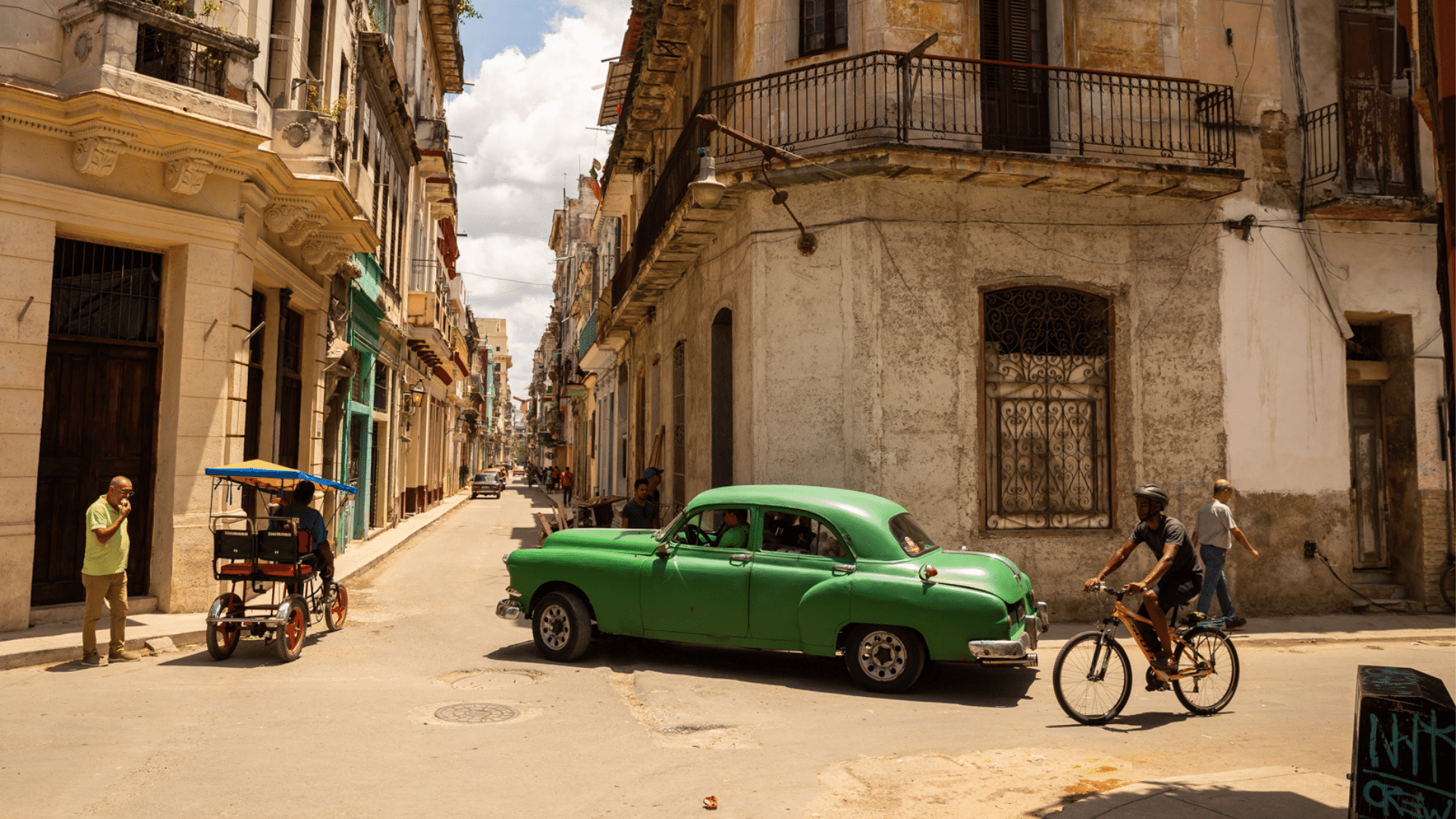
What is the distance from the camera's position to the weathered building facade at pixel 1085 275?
36.4 feet

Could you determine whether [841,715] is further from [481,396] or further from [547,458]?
[547,458]

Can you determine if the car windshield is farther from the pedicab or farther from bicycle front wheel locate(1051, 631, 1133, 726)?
the pedicab

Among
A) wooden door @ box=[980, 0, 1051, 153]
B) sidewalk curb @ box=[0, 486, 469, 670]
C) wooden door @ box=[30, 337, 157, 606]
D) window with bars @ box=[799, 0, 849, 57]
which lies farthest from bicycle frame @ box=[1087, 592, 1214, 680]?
wooden door @ box=[30, 337, 157, 606]

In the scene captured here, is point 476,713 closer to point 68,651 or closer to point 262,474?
point 262,474

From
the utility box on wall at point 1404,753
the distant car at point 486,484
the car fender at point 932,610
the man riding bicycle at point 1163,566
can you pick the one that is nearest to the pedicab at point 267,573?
the car fender at point 932,610

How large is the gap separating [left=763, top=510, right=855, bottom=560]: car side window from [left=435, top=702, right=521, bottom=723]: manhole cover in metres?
2.55

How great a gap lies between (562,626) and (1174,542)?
528 centimetres

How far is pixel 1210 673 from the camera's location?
6.91 meters

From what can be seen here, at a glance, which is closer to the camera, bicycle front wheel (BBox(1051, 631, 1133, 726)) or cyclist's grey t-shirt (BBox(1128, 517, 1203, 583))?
bicycle front wheel (BBox(1051, 631, 1133, 726))

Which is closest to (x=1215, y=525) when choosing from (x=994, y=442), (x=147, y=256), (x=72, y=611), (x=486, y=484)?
(x=994, y=442)

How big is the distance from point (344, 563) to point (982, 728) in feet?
41.1

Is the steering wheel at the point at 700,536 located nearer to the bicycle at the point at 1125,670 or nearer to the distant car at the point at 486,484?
the bicycle at the point at 1125,670

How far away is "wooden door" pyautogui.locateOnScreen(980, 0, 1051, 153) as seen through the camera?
11.9m

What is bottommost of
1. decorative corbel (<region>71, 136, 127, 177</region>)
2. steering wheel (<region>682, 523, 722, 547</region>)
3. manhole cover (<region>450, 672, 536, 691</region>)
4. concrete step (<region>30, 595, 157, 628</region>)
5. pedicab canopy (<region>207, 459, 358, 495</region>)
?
manhole cover (<region>450, 672, 536, 691</region>)
